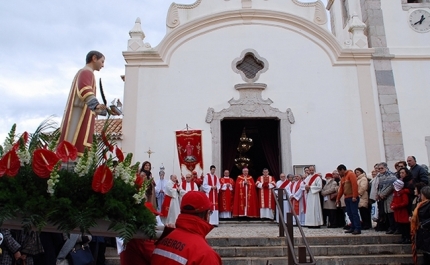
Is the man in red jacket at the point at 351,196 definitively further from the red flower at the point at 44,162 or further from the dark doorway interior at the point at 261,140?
the red flower at the point at 44,162

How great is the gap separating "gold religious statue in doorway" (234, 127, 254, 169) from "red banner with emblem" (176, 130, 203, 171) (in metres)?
4.21

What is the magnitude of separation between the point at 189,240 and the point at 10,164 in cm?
116

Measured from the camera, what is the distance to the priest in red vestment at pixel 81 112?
369 centimetres

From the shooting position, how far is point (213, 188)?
34.1 ft

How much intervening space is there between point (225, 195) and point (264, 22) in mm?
5571

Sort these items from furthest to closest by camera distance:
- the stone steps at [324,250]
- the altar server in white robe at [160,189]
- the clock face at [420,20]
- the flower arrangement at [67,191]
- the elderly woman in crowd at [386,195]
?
1. the clock face at [420,20]
2. the altar server in white robe at [160,189]
3. the elderly woman in crowd at [386,195]
4. the stone steps at [324,250]
5. the flower arrangement at [67,191]

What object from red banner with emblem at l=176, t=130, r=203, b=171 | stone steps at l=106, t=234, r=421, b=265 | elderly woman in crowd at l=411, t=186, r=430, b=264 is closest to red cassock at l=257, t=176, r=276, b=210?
red banner with emblem at l=176, t=130, r=203, b=171

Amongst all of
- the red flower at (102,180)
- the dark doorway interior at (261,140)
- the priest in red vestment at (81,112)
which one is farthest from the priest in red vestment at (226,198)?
the red flower at (102,180)

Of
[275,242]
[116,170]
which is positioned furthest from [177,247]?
[275,242]

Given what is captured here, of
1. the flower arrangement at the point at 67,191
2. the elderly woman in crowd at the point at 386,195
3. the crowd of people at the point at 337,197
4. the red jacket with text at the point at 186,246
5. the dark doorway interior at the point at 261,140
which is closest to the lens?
the flower arrangement at the point at 67,191

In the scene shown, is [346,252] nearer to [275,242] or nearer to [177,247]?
[275,242]

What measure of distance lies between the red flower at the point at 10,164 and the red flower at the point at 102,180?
1.52 ft

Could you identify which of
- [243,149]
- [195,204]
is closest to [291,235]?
[195,204]

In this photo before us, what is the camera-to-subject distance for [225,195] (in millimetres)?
10727
